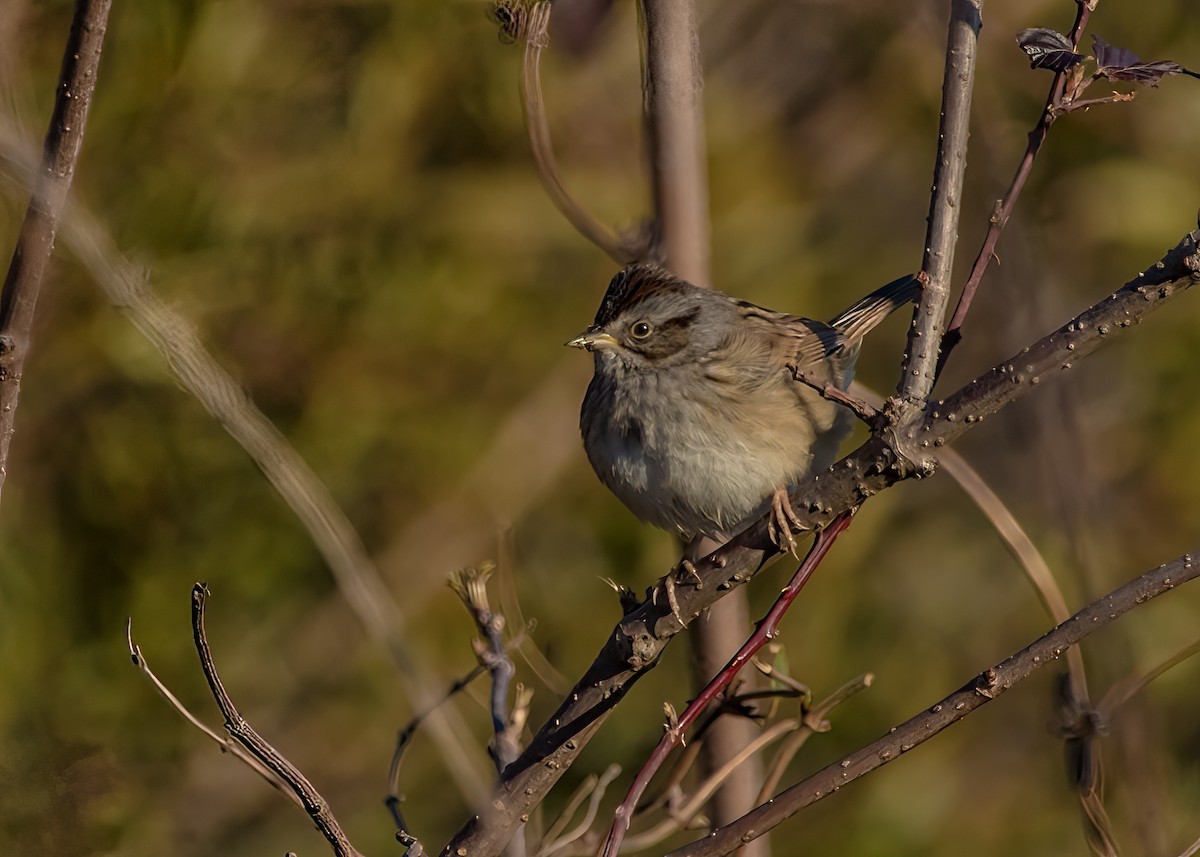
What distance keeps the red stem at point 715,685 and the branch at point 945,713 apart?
0.11 meters

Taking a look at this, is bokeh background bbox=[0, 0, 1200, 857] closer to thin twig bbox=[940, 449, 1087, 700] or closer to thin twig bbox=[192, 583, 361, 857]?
thin twig bbox=[940, 449, 1087, 700]

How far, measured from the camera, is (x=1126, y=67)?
1.78 m

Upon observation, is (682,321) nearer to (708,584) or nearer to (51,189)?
(708,584)

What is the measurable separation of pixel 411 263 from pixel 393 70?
520 mm

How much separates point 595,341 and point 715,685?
4.68 ft

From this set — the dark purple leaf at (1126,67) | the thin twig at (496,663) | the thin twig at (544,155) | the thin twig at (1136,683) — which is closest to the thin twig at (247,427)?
the thin twig at (496,663)

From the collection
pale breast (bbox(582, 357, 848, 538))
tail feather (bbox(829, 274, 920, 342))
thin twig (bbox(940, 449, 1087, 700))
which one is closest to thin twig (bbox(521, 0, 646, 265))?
pale breast (bbox(582, 357, 848, 538))

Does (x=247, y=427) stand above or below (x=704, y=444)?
below

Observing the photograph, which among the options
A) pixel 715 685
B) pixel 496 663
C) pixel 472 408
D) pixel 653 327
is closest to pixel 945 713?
pixel 715 685

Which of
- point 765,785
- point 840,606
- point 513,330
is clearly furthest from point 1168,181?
point 765,785

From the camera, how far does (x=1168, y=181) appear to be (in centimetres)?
411

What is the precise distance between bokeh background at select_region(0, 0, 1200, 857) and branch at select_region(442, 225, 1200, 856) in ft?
3.30

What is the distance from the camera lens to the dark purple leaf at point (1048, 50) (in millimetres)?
1746

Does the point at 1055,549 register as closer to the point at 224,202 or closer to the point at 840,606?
the point at 840,606
